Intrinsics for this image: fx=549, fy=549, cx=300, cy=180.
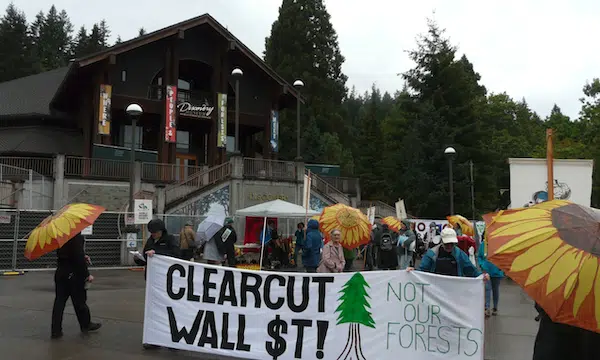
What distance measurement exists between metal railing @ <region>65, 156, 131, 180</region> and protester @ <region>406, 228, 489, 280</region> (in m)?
20.3

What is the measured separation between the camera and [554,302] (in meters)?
3.23

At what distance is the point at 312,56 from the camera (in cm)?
6381

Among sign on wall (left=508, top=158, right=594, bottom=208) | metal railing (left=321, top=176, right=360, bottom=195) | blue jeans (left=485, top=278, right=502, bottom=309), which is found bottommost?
blue jeans (left=485, top=278, right=502, bottom=309)

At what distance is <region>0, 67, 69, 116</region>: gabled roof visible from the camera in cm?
3394

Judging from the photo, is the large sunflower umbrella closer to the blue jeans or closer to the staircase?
the blue jeans

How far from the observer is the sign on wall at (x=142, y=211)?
17.6m

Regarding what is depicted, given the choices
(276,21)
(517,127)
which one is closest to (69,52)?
(276,21)

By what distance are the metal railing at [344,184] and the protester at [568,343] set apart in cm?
2837

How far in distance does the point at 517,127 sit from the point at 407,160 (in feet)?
114

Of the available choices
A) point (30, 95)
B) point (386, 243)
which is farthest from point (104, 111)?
point (386, 243)

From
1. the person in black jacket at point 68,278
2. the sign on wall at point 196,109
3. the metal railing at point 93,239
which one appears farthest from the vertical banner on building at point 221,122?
the person in black jacket at point 68,278

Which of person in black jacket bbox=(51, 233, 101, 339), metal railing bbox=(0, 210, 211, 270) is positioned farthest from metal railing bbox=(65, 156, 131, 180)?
person in black jacket bbox=(51, 233, 101, 339)

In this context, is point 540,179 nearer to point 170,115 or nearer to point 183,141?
point 170,115

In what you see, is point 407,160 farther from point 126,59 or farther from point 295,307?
point 295,307
